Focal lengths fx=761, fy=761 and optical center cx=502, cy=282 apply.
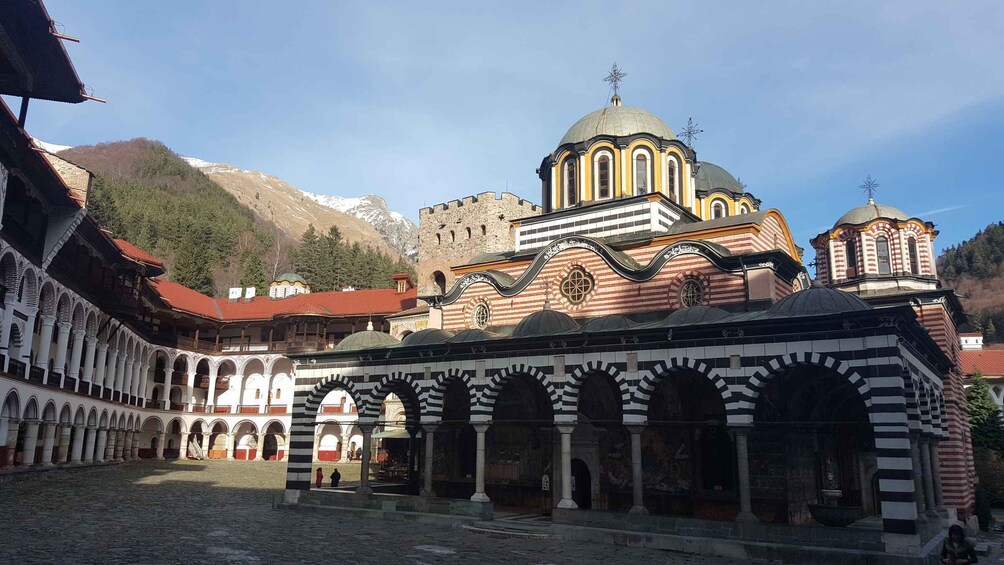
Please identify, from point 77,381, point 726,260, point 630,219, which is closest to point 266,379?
point 77,381

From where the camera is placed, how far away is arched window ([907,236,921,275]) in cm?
2889

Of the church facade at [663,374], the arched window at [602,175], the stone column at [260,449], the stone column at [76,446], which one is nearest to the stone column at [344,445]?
the stone column at [260,449]

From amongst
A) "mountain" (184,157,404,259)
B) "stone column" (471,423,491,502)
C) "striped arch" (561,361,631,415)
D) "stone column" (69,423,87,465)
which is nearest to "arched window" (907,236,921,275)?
"striped arch" (561,361,631,415)

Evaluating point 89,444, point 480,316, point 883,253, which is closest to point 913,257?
point 883,253

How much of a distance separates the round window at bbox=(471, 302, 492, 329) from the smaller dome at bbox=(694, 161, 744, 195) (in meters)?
12.6

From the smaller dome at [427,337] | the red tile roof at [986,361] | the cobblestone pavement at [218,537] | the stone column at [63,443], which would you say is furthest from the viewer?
the red tile roof at [986,361]

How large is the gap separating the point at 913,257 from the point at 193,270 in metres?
51.7

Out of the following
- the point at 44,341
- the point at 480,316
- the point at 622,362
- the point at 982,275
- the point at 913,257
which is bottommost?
the point at 622,362

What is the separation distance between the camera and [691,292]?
834 inches

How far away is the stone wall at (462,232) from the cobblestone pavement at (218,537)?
83.4 feet

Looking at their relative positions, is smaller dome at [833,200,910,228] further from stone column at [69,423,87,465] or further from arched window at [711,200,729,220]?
stone column at [69,423,87,465]

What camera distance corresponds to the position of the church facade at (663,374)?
1523 cm

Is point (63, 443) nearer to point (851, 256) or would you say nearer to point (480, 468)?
Result: point (480, 468)

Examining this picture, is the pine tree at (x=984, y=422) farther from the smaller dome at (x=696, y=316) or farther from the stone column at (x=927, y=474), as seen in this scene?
the smaller dome at (x=696, y=316)
